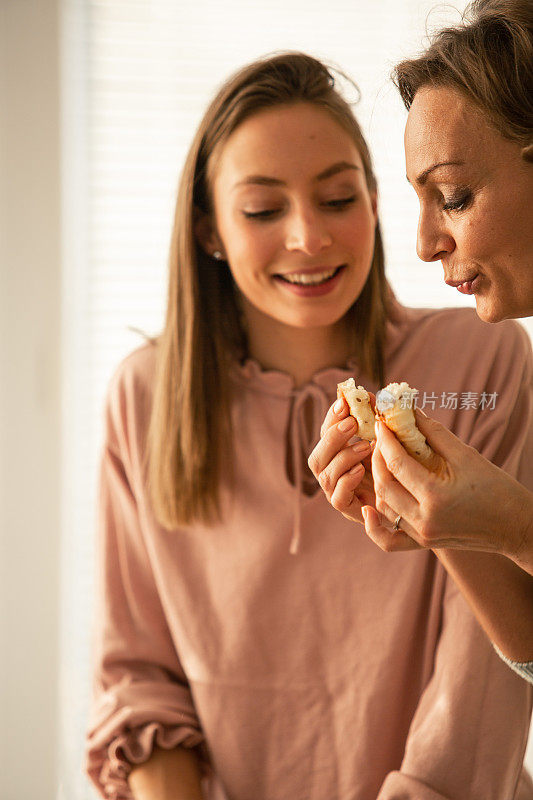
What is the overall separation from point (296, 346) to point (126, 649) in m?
0.41

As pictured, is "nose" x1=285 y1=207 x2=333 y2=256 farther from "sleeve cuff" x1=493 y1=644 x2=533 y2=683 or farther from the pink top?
"sleeve cuff" x1=493 y1=644 x2=533 y2=683

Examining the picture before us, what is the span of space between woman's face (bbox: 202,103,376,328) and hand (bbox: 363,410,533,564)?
28 cm

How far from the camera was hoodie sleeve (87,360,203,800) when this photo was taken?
95cm

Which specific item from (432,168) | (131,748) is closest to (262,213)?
(432,168)

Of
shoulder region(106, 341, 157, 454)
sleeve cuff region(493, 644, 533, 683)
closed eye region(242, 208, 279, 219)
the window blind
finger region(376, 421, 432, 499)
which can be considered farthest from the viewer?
the window blind

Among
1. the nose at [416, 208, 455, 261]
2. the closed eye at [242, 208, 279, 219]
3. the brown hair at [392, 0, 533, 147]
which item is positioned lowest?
the nose at [416, 208, 455, 261]

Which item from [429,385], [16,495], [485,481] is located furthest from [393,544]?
[16,495]

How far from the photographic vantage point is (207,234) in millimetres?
963

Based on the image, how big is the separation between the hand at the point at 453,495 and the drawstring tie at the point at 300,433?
0.31 m

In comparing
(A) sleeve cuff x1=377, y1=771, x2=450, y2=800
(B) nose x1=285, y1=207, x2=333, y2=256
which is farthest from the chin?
(A) sleeve cuff x1=377, y1=771, x2=450, y2=800

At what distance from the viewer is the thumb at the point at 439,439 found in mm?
598

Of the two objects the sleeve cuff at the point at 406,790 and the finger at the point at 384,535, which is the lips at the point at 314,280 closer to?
the finger at the point at 384,535

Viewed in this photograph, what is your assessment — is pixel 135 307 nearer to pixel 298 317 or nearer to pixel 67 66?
pixel 67 66

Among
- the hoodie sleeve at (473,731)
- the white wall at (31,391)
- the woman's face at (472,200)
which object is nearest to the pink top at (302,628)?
the hoodie sleeve at (473,731)
